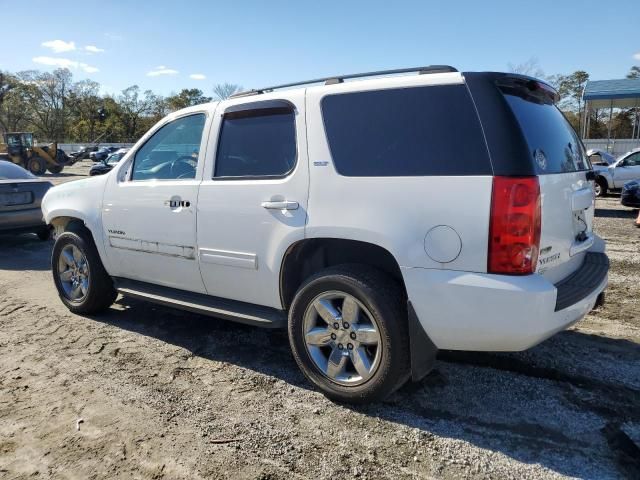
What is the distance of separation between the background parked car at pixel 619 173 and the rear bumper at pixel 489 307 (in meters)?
14.4

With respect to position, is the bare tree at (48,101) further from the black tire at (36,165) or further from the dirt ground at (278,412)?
the dirt ground at (278,412)

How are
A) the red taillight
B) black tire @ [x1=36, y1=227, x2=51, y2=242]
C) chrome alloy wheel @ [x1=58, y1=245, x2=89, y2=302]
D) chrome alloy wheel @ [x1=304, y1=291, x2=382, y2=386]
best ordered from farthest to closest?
black tire @ [x1=36, y1=227, x2=51, y2=242] → chrome alloy wheel @ [x1=58, y1=245, x2=89, y2=302] → chrome alloy wheel @ [x1=304, y1=291, x2=382, y2=386] → the red taillight

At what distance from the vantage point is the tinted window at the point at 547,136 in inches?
112

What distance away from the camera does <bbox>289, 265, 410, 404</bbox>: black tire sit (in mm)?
2951

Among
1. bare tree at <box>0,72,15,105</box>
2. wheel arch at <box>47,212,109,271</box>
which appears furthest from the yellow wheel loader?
bare tree at <box>0,72,15,105</box>

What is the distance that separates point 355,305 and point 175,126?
229 cm

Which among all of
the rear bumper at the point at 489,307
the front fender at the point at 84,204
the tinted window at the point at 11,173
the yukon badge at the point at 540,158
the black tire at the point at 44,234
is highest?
the yukon badge at the point at 540,158

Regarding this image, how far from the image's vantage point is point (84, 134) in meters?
74.2

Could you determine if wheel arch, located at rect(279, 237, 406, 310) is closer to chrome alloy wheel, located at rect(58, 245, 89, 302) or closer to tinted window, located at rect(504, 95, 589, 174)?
tinted window, located at rect(504, 95, 589, 174)

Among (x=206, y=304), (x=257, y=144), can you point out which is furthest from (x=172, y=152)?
(x=206, y=304)

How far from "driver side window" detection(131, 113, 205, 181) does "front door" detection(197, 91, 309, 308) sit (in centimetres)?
25

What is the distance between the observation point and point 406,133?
297 cm

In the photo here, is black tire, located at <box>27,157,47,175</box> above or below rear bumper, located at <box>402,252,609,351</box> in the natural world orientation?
above

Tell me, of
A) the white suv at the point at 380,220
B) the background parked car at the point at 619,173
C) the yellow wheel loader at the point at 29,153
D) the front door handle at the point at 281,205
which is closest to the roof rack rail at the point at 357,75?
the white suv at the point at 380,220
